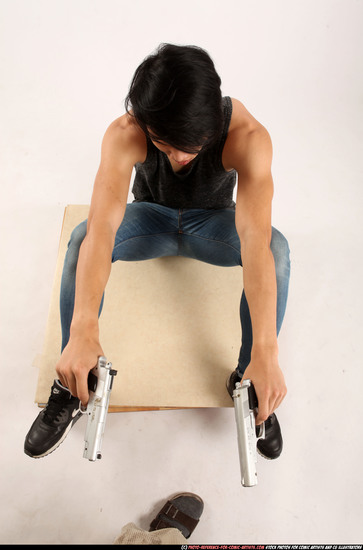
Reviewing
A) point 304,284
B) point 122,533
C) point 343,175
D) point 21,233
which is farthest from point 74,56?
point 122,533

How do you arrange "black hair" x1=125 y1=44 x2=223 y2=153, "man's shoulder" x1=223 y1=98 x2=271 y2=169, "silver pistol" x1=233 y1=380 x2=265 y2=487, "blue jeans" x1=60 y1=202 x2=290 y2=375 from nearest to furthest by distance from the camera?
"black hair" x1=125 y1=44 x2=223 y2=153 → "silver pistol" x1=233 y1=380 x2=265 y2=487 → "man's shoulder" x1=223 y1=98 x2=271 y2=169 → "blue jeans" x1=60 y1=202 x2=290 y2=375

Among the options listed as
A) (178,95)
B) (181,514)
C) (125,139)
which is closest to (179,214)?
(125,139)

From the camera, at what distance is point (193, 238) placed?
1050 mm

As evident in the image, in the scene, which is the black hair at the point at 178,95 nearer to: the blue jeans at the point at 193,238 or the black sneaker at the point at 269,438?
the blue jeans at the point at 193,238

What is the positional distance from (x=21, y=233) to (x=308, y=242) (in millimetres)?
1010

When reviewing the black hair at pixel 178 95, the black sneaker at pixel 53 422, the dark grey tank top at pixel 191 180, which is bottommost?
the black sneaker at pixel 53 422

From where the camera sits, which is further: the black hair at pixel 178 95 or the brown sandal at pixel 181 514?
the brown sandal at pixel 181 514

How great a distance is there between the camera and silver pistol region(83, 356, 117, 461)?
760 mm

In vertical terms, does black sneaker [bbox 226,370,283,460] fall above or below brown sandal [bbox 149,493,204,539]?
above

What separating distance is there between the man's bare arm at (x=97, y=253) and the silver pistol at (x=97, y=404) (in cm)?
2

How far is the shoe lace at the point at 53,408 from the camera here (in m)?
0.97

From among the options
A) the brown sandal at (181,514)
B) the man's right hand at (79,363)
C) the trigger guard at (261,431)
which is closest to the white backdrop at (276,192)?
the brown sandal at (181,514)

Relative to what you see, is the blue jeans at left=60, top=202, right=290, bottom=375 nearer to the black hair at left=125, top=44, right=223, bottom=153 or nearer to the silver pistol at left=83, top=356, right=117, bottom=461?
the silver pistol at left=83, top=356, right=117, bottom=461

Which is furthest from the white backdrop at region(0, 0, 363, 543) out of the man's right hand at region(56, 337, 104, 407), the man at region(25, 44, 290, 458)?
the man's right hand at region(56, 337, 104, 407)
